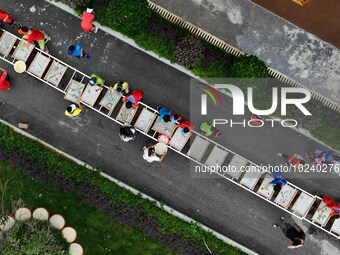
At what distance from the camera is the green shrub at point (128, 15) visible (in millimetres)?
15852

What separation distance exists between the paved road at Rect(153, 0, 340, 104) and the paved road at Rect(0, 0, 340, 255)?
218 centimetres

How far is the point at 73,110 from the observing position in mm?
16438

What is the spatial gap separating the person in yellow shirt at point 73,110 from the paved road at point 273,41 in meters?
5.19

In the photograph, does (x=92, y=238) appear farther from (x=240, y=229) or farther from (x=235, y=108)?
(x=235, y=108)

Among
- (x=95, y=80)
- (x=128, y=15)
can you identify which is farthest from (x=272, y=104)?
(x=95, y=80)

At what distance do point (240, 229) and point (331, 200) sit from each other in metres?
3.74

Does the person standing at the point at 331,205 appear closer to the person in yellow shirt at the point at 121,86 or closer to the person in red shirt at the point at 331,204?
the person in red shirt at the point at 331,204

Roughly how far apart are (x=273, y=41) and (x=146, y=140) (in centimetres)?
644

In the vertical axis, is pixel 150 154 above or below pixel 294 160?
below

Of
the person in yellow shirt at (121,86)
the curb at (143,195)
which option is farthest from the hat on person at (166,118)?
the curb at (143,195)

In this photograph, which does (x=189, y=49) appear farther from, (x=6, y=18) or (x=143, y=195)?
(x=6, y=18)

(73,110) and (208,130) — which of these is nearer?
(73,110)

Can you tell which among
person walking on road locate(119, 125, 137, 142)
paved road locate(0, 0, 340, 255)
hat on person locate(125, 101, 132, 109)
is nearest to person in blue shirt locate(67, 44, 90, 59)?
paved road locate(0, 0, 340, 255)

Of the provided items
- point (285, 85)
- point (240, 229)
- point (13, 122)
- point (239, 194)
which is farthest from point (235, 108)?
point (13, 122)
